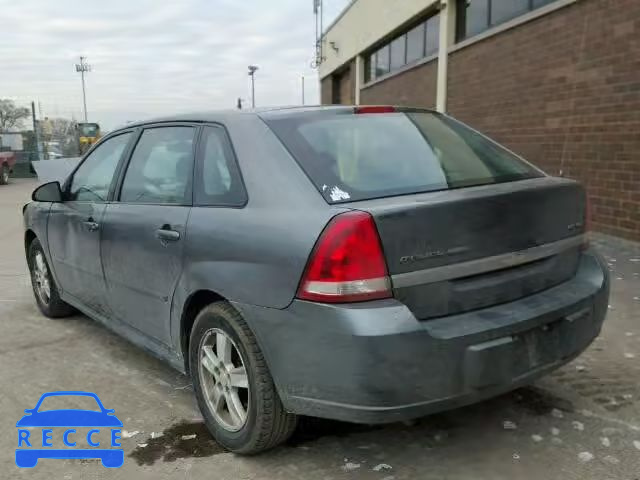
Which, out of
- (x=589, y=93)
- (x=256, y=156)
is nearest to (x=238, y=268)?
(x=256, y=156)

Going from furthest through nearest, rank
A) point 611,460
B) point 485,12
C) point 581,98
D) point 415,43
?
point 415,43, point 485,12, point 581,98, point 611,460

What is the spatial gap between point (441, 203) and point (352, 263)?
1.52 feet


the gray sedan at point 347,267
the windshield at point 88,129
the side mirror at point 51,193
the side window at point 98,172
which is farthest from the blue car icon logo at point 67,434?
the windshield at point 88,129

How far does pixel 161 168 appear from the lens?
140 inches

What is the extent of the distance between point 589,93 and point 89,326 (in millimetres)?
6486

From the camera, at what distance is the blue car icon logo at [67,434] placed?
2952mm

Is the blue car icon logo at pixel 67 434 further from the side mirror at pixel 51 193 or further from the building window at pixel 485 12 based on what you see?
the building window at pixel 485 12

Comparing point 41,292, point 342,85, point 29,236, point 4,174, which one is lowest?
point 4,174

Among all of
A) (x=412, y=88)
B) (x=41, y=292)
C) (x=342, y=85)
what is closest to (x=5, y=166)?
(x=342, y=85)

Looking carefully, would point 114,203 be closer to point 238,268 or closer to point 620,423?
point 238,268

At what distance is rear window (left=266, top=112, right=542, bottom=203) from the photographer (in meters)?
2.67

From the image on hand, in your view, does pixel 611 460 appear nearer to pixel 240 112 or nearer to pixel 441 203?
pixel 441 203

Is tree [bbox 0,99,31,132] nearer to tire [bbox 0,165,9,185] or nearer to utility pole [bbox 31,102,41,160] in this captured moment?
utility pole [bbox 31,102,41,160]

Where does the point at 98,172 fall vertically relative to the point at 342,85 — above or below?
→ below
